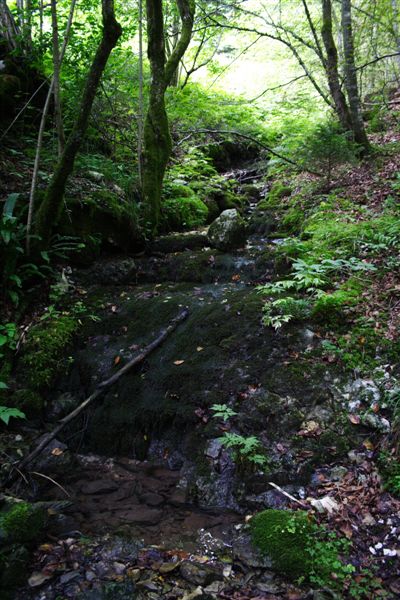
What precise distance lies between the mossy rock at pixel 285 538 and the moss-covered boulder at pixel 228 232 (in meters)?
5.75

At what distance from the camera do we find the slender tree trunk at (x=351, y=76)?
8.52 m

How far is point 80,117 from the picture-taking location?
18.7 feet

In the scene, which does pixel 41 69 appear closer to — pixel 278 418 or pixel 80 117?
pixel 80 117

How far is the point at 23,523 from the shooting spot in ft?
10.3

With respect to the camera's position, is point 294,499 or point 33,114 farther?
point 33,114

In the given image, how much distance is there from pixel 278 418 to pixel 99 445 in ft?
7.40

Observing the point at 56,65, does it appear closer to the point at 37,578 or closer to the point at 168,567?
the point at 37,578

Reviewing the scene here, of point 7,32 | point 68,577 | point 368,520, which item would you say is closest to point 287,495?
point 368,520

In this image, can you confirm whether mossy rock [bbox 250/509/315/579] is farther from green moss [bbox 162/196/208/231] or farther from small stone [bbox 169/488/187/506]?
green moss [bbox 162/196/208/231]

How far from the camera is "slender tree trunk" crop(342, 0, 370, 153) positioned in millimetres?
8523

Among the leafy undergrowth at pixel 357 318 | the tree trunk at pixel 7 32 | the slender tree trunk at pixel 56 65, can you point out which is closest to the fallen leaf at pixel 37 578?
the leafy undergrowth at pixel 357 318

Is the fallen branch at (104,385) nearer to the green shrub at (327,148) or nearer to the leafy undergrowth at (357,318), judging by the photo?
the leafy undergrowth at (357,318)

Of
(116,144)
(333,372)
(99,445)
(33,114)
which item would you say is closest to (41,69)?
(33,114)

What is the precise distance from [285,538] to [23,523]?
7.14 feet
